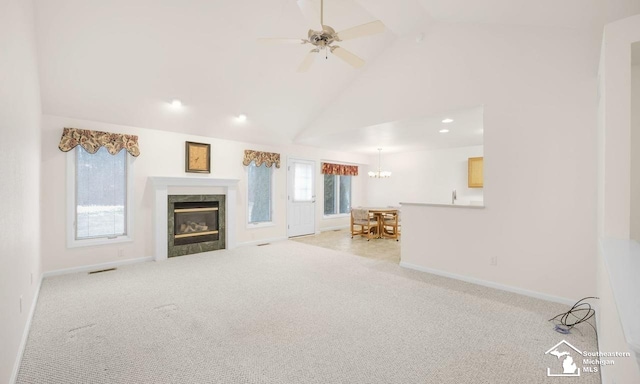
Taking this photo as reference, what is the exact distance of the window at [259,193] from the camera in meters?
6.45

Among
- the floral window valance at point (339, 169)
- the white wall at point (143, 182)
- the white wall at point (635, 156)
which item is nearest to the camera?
Answer: the white wall at point (635, 156)

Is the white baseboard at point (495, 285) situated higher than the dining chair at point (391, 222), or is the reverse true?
the dining chair at point (391, 222)

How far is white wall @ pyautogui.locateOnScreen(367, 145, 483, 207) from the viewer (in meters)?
7.39

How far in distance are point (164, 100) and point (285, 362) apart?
13.8 feet

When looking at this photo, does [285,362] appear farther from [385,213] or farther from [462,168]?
[462,168]

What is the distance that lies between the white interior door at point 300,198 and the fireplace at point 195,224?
1.82 meters

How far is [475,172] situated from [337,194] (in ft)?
12.5

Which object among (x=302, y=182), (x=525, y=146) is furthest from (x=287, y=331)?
(x=302, y=182)

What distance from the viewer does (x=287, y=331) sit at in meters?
2.47

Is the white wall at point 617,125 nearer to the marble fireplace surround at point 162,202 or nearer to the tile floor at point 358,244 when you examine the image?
the tile floor at point 358,244

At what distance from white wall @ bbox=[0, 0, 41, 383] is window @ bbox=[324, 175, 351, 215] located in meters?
6.59

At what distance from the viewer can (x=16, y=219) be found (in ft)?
6.82

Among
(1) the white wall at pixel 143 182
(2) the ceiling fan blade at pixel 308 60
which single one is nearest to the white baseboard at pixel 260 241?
(1) the white wall at pixel 143 182

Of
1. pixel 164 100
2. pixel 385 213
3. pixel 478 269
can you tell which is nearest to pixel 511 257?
pixel 478 269
